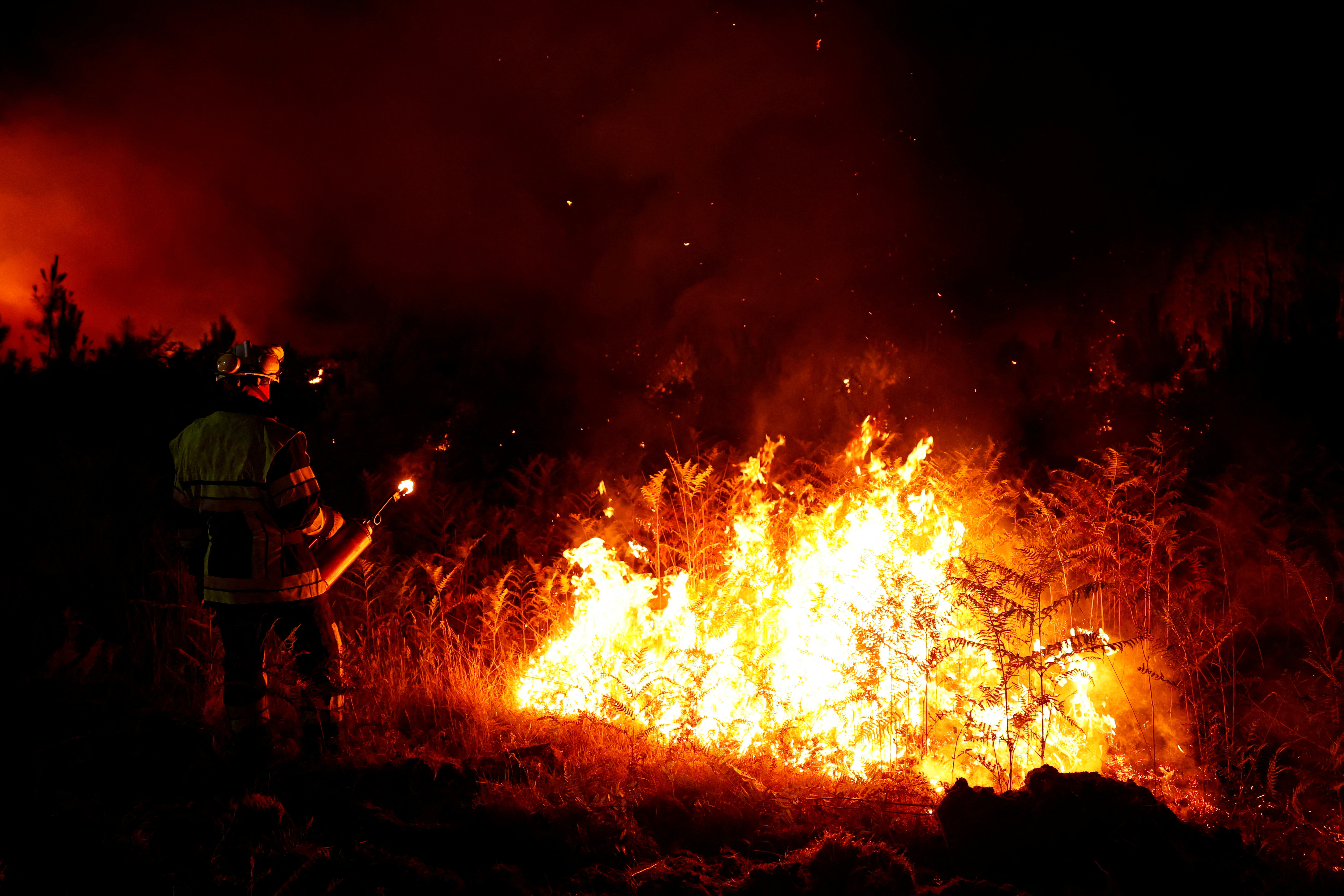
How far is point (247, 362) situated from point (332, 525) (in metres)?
0.91

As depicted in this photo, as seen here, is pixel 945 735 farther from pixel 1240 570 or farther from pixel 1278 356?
pixel 1278 356

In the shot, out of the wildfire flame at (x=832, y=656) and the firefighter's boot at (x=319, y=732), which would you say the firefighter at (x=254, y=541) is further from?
the wildfire flame at (x=832, y=656)

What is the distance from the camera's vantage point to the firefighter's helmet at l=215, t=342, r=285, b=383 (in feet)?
12.6

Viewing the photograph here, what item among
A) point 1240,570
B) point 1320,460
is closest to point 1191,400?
point 1320,460

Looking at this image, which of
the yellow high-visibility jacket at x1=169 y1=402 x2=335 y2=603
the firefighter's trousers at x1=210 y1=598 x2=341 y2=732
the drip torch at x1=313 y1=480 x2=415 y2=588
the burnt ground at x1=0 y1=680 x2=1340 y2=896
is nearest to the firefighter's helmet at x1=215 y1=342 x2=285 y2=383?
the yellow high-visibility jacket at x1=169 y1=402 x2=335 y2=603

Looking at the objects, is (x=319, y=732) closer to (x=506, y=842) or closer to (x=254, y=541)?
(x=254, y=541)

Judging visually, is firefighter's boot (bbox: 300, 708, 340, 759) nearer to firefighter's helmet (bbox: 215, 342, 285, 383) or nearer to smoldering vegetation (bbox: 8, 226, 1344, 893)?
smoldering vegetation (bbox: 8, 226, 1344, 893)

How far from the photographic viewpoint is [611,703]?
415 centimetres

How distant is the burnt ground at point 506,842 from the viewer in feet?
9.44

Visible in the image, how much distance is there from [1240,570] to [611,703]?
4.34m

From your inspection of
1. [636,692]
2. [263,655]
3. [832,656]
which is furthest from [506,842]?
[832,656]

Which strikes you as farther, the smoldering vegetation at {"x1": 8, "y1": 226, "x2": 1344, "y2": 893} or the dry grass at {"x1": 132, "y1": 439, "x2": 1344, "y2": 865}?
the dry grass at {"x1": 132, "y1": 439, "x2": 1344, "y2": 865}

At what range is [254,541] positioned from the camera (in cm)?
377

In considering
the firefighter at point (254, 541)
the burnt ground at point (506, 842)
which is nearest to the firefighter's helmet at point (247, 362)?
the firefighter at point (254, 541)
